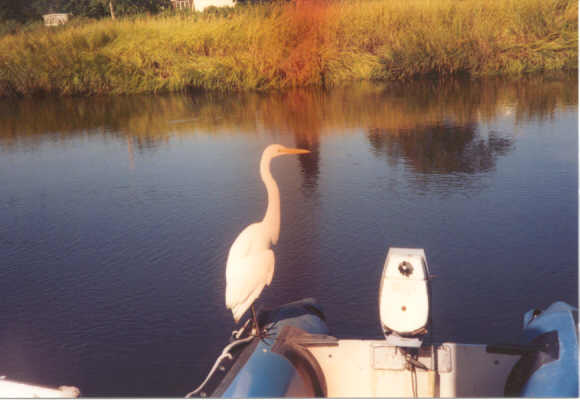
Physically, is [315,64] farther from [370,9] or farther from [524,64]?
[524,64]

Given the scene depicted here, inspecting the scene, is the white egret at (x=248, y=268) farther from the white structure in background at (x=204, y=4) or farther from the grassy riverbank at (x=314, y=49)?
the white structure in background at (x=204, y=4)

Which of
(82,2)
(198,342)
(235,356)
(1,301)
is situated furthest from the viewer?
(82,2)

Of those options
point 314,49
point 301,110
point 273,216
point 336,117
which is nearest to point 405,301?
point 273,216

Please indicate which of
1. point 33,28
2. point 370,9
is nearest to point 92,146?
point 370,9

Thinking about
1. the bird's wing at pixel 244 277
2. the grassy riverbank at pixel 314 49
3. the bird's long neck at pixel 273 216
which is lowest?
the bird's wing at pixel 244 277

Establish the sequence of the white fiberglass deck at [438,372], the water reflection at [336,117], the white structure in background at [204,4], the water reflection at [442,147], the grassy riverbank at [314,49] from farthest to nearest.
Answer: the white structure in background at [204,4], the grassy riverbank at [314,49], the water reflection at [336,117], the water reflection at [442,147], the white fiberglass deck at [438,372]

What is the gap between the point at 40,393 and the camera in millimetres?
2441

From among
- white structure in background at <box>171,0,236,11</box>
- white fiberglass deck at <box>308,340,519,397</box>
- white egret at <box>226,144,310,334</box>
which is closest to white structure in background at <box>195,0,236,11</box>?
white structure in background at <box>171,0,236,11</box>

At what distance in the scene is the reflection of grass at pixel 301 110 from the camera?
934cm

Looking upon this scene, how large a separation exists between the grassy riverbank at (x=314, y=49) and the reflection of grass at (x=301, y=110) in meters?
0.75

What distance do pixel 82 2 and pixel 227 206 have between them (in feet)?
76.9

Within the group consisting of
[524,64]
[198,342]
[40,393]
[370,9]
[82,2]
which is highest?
[82,2]

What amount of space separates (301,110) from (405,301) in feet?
27.5

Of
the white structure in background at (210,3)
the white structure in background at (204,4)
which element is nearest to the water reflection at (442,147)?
the white structure in background at (204,4)
